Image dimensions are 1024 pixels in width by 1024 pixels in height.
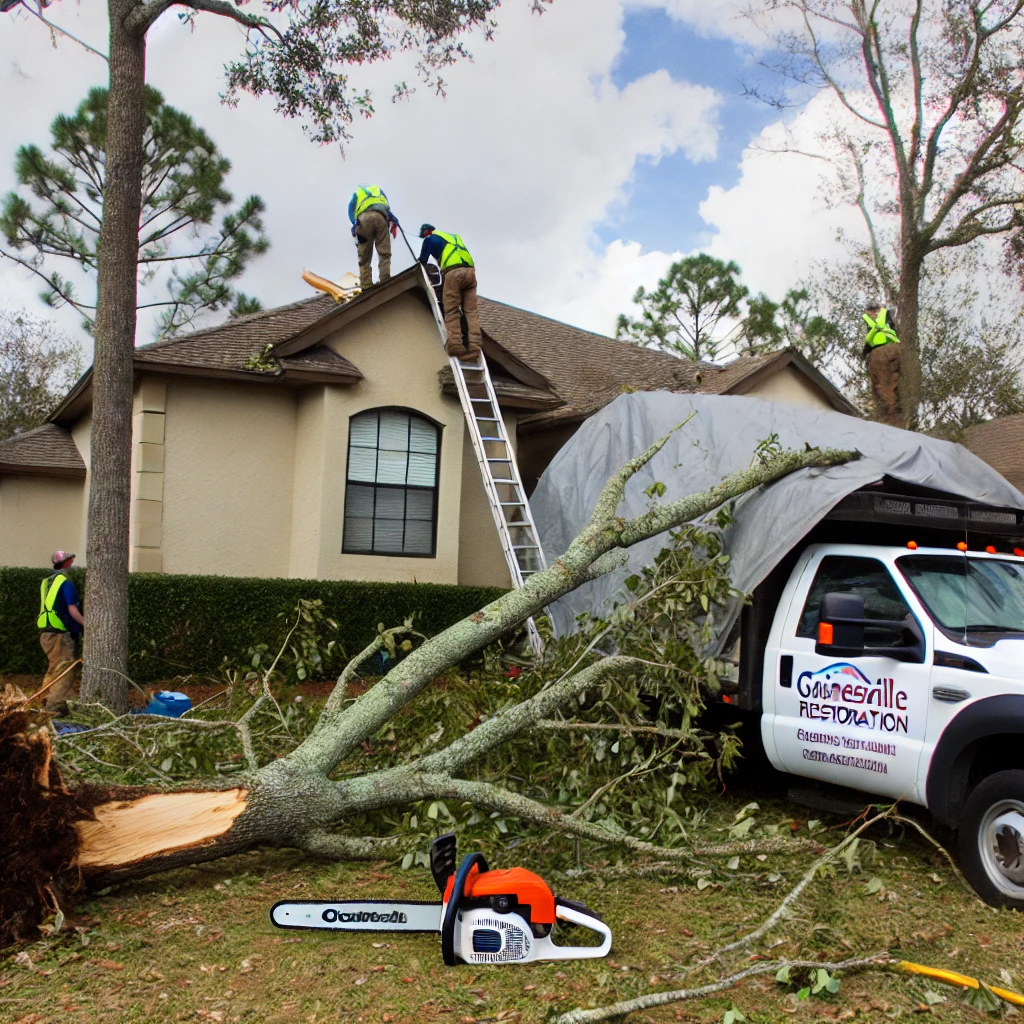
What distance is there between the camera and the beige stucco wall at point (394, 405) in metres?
12.4

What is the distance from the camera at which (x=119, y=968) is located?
12.3ft

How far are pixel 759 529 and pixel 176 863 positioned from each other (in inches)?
155

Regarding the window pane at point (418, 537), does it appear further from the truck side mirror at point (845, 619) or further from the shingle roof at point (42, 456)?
the truck side mirror at point (845, 619)

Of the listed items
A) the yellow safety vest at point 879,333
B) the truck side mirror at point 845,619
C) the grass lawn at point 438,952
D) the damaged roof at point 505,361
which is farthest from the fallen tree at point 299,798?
the yellow safety vest at point 879,333

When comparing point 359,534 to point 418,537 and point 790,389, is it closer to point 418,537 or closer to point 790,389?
point 418,537

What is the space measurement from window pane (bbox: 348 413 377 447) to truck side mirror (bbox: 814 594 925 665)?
27.9 ft

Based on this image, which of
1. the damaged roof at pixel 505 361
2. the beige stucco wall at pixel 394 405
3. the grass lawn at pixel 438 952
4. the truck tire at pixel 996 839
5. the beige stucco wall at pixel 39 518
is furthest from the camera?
the beige stucco wall at pixel 39 518

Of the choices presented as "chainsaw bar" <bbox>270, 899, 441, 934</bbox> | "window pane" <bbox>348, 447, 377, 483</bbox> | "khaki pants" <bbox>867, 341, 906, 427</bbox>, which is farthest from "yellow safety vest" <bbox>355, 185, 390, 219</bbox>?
"chainsaw bar" <bbox>270, 899, 441, 934</bbox>

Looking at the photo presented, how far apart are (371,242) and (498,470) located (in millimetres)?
4136

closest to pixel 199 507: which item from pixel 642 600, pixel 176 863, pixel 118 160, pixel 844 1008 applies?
pixel 118 160

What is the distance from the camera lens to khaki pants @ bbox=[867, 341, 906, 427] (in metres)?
13.6

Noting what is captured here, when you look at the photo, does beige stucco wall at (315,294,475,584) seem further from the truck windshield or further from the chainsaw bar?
the chainsaw bar

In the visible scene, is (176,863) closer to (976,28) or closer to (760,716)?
(760,716)

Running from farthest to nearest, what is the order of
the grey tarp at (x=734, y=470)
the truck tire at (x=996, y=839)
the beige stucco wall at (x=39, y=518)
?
the beige stucco wall at (x=39, y=518)
the grey tarp at (x=734, y=470)
the truck tire at (x=996, y=839)
